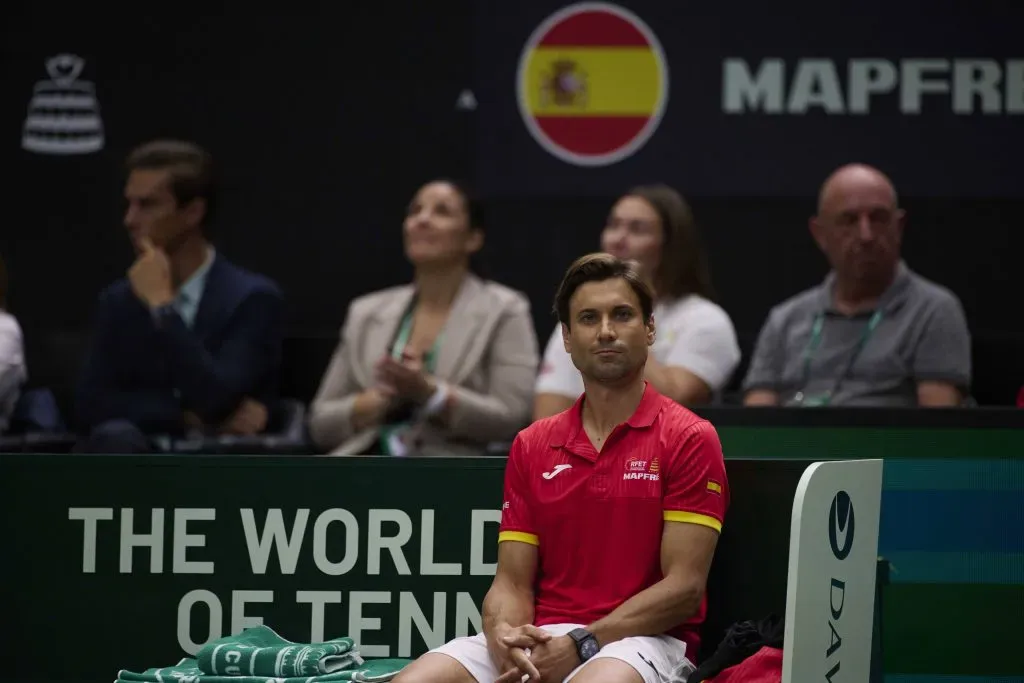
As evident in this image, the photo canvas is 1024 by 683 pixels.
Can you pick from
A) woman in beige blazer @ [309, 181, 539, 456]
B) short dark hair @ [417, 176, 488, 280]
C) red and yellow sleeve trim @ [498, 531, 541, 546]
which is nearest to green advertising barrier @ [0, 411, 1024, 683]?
red and yellow sleeve trim @ [498, 531, 541, 546]

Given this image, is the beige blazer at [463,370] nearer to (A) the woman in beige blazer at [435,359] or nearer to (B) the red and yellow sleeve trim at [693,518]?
(A) the woman in beige blazer at [435,359]

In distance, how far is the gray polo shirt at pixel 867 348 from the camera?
5.16 meters

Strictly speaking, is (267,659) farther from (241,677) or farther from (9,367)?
(9,367)

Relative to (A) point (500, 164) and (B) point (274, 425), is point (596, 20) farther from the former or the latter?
(B) point (274, 425)

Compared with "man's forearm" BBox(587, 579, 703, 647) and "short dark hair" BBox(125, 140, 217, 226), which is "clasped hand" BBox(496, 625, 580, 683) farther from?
"short dark hair" BBox(125, 140, 217, 226)

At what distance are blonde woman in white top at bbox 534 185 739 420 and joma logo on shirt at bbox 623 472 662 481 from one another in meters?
1.56

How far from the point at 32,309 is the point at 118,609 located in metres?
2.98

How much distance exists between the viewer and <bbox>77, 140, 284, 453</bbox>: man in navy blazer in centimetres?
558

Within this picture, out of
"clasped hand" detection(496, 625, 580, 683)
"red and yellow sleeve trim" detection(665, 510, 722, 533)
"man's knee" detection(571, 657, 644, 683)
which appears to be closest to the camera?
"man's knee" detection(571, 657, 644, 683)

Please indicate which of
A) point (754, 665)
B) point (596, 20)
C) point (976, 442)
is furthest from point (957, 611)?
point (596, 20)

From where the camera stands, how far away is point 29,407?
5.59m

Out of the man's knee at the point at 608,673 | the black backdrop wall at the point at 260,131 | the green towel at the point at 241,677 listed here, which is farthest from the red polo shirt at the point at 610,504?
the black backdrop wall at the point at 260,131

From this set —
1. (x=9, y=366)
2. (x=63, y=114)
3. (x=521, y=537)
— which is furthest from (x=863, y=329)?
(x=63, y=114)

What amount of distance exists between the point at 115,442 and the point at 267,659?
1.15 m
